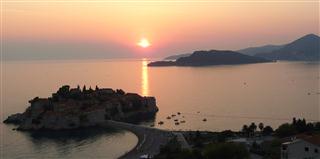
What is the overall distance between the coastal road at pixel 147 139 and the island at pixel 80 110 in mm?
1970

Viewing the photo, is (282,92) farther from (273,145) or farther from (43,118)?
(273,145)

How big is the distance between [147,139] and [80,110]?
1132 cm

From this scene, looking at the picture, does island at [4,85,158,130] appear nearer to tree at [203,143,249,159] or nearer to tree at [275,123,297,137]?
tree at [275,123,297,137]

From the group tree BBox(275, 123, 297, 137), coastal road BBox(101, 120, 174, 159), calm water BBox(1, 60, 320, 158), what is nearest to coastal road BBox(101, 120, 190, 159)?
coastal road BBox(101, 120, 174, 159)

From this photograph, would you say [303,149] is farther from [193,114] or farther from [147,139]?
[193,114]

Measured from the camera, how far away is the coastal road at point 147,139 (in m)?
29.7

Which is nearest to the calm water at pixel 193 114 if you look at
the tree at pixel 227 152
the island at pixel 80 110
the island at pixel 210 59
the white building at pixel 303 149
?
the island at pixel 80 110

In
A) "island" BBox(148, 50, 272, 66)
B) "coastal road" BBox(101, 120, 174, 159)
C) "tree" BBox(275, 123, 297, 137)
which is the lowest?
"coastal road" BBox(101, 120, 174, 159)

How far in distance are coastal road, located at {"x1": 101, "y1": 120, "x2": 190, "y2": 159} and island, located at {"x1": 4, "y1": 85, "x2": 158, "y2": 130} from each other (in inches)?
77.6

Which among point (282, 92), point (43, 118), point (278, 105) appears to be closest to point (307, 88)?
point (282, 92)

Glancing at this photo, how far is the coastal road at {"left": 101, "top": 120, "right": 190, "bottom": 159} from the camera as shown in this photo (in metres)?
29.7

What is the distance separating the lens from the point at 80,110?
44.2 m

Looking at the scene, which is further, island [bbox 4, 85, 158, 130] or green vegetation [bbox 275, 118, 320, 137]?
island [bbox 4, 85, 158, 130]

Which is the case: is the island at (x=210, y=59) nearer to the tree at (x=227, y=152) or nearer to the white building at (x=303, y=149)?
the tree at (x=227, y=152)
